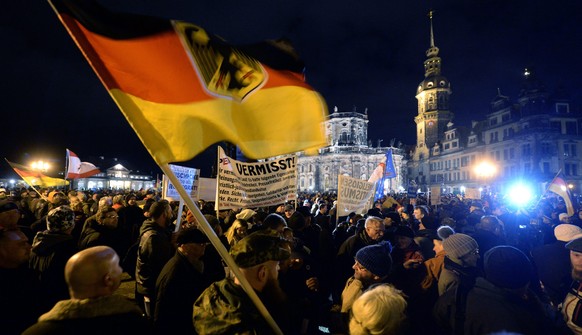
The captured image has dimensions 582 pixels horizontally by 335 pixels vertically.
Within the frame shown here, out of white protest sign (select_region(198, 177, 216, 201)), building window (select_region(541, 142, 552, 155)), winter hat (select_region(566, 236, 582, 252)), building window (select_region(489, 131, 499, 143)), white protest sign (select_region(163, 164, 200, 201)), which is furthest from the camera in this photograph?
building window (select_region(489, 131, 499, 143))

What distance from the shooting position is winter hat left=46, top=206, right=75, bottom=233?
13.9 ft

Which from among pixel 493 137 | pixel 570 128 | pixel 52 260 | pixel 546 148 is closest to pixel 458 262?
pixel 52 260

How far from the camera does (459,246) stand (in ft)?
12.3

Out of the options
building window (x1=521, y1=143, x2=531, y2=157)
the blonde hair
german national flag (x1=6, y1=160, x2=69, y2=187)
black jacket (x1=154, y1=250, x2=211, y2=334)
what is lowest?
black jacket (x1=154, y1=250, x2=211, y2=334)

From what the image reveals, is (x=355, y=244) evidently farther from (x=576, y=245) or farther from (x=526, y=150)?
(x=526, y=150)

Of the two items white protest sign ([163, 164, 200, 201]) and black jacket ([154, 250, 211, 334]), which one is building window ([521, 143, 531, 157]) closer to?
white protest sign ([163, 164, 200, 201])

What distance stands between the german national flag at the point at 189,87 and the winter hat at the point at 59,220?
2.61 metres

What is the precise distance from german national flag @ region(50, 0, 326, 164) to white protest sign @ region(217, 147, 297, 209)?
438 centimetres

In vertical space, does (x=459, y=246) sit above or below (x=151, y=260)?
above

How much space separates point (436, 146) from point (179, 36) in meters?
72.4

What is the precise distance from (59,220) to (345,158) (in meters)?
79.5

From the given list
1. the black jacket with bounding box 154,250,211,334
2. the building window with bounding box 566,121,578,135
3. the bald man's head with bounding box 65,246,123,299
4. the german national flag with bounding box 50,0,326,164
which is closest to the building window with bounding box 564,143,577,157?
the building window with bounding box 566,121,578,135

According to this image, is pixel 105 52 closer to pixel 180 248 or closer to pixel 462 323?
pixel 180 248

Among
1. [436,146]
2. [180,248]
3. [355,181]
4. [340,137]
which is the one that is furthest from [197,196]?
[340,137]
